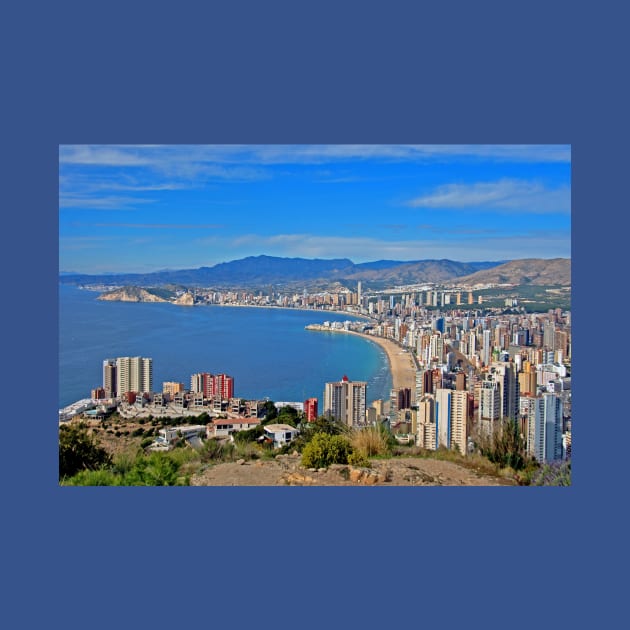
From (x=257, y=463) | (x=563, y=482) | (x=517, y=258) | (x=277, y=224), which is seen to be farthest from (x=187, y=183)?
(x=563, y=482)

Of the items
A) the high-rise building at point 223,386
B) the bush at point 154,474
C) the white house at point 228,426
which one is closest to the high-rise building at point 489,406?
the white house at point 228,426

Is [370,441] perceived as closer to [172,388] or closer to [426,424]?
[426,424]

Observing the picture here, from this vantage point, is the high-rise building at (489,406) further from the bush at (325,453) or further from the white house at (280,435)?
the white house at (280,435)

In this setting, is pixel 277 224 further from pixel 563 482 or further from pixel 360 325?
pixel 563 482

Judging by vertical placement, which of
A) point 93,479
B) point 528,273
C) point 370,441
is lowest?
point 93,479

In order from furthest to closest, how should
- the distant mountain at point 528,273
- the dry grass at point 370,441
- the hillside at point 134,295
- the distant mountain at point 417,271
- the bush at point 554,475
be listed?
the hillside at point 134,295, the distant mountain at point 417,271, the distant mountain at point 528,273, the dry grass at point 370,441, the bush at point 554,475

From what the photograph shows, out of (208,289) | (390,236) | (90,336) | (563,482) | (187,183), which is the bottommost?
(563,482)

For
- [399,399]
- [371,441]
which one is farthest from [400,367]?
[371,441]
